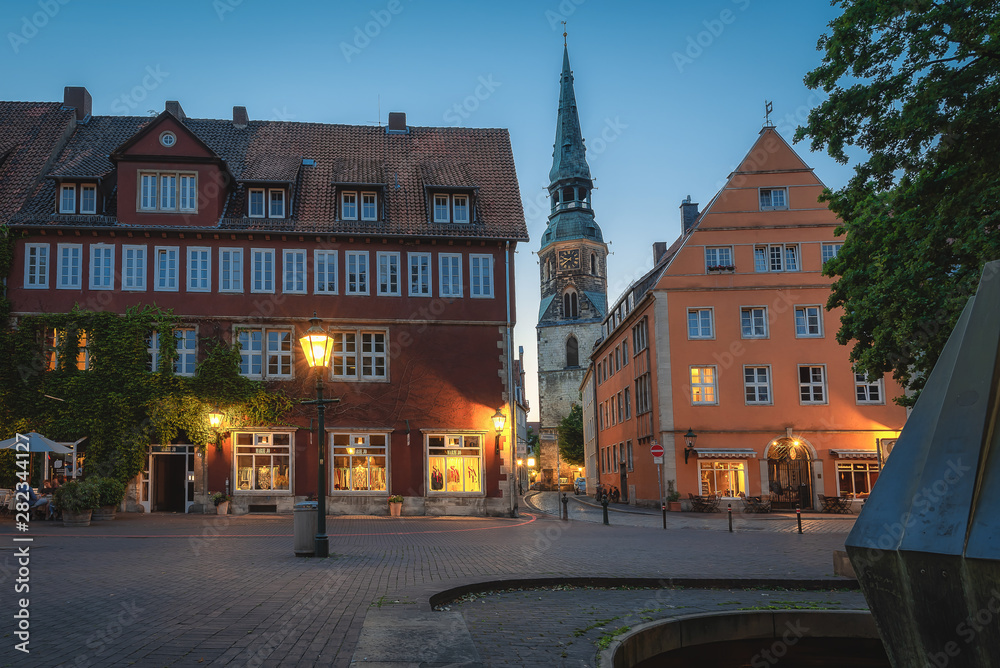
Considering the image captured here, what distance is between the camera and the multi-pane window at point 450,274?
31547mm

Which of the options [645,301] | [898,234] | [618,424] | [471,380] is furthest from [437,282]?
[618,424]

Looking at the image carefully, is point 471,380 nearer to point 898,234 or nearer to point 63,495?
point 63,495

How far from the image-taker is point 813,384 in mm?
36812

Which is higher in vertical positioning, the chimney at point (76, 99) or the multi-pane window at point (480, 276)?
the chimney at point (76, 99)

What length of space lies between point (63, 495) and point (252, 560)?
457 inches

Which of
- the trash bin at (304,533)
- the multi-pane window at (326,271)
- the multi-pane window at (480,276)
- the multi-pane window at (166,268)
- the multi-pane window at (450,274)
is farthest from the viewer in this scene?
the multi-pane window at (480,276)

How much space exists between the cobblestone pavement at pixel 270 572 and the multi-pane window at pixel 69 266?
30.8 feet

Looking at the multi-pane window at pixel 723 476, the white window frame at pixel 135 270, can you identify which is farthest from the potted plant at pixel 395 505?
the multi-pane window at pixel 723 476

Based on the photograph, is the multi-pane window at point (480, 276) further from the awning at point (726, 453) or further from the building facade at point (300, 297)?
the awning at point (726, 453)

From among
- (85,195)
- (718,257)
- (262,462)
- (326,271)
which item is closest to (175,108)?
(85,195)

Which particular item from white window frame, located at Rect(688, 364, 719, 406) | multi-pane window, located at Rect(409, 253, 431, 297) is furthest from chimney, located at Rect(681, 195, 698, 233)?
multi-pane window, located at Rect(409, 253, 431, 297)

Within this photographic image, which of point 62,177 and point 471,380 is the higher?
point 62,177

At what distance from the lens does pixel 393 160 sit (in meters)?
35.1

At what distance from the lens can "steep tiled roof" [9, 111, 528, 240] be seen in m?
31.4
